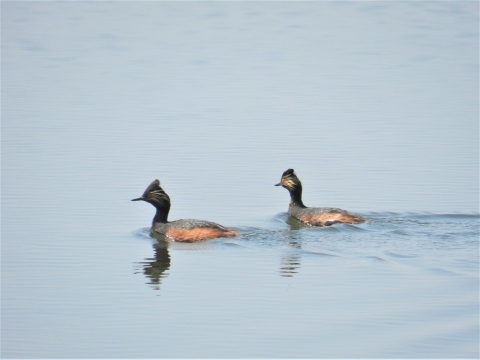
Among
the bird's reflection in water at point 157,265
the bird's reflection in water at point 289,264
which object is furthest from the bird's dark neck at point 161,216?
the bird's reflection in water at point 289,264

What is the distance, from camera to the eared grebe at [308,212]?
1977 cm

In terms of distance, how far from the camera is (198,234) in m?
18.7

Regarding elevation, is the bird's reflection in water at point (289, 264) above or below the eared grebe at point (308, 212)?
below

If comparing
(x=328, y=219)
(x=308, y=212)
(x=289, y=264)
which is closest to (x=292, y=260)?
(x=289, y=264)

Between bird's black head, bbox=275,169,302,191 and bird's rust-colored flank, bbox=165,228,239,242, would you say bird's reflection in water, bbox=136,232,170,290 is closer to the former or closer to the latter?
bird's rust-colored flank, bbox=165,228,239,242

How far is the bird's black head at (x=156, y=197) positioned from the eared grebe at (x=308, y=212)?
2.72 m

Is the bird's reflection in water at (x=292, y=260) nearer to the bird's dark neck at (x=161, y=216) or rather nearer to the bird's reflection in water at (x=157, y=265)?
the bird's reflection in water at (x=157, y=265)

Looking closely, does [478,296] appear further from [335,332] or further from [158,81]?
[158,81]

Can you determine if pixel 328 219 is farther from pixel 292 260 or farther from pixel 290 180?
pixel 292 260

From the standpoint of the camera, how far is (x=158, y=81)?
33344 mm

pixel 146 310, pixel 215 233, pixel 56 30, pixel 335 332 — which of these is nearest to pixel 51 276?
pixel 146 310

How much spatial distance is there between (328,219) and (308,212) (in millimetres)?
770

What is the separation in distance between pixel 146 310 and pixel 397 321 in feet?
10.9

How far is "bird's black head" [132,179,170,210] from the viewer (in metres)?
19.8
